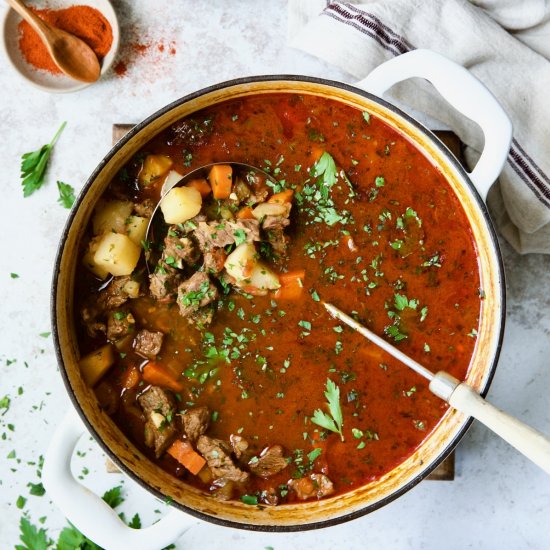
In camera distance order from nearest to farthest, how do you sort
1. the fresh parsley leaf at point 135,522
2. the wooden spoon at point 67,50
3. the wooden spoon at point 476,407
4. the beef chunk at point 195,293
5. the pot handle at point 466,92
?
the wooden spoon at point 476,407 → the pot handle at point 466,92 → the beef chunk at point 195,293 → the wooden spoon at point 67,50 → the fresh parsley leaf at point 135,522

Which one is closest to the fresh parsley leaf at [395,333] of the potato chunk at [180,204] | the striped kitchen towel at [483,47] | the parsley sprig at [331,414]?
the parsley sprig at [331,414]

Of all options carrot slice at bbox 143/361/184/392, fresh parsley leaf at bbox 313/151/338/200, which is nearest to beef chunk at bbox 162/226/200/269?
carrot slice at bbox 143/361/184/392

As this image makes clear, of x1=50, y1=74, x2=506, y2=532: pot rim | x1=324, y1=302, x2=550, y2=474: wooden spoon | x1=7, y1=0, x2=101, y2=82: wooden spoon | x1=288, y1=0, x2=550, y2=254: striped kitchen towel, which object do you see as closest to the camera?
x1=324, y1=302, x2=550, y2=474: wooden spoon

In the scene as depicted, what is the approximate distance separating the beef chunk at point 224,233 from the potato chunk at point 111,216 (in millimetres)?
339

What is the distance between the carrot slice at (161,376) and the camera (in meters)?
3.34

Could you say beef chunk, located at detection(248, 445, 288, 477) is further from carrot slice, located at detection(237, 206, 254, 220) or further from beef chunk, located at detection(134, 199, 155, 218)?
beef chunk, located at detection(134, 199, 155, 218)

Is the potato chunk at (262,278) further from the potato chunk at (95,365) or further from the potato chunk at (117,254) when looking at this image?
the potato chunk at (95,365)

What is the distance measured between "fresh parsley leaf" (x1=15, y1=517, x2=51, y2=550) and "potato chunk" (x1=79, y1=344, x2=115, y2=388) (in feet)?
3.50

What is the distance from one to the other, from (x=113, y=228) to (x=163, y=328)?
0.50m

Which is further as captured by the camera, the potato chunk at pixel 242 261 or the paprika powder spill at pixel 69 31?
the paprika powder spill at pixel 69 31

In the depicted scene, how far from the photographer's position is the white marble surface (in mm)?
3756

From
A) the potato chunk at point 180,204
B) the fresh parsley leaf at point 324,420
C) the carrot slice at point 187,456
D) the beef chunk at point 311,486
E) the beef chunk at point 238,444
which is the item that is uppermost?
the potato chunk at point 180,204

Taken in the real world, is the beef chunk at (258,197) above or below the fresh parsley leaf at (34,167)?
above

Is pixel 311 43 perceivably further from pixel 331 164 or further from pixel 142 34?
pixel 142 34
